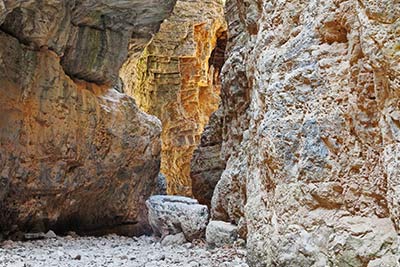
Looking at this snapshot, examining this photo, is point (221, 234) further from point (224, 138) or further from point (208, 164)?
point (208, 164)

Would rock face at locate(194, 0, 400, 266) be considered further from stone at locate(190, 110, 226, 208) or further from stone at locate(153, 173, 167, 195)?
stone at locate(153, 173, 167, 195)

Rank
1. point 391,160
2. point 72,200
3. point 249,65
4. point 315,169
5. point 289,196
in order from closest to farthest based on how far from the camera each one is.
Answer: point 391,160, point 315,169, point 289,196, point 249,65, point 72,200

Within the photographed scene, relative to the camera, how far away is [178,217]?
7.89 metres

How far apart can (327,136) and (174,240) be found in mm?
5170

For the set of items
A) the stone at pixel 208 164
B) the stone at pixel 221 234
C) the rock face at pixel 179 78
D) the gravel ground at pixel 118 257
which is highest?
the rock face at pixel 179 78

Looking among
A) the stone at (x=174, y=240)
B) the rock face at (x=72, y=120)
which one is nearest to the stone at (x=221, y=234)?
the stone at (x=174, y=240)

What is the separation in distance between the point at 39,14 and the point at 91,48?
6.65 ft

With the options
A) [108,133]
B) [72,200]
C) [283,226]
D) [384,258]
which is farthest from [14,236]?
[384,258]

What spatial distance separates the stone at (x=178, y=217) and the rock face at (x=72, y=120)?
2.10 m

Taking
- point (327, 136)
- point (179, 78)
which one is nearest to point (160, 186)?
point (179, 78)

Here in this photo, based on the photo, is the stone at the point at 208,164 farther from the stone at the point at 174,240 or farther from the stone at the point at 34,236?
the stone at the point at 34,236

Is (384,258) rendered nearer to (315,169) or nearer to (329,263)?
(329,263)

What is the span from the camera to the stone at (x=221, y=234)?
576 cm

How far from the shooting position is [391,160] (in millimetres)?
2357
